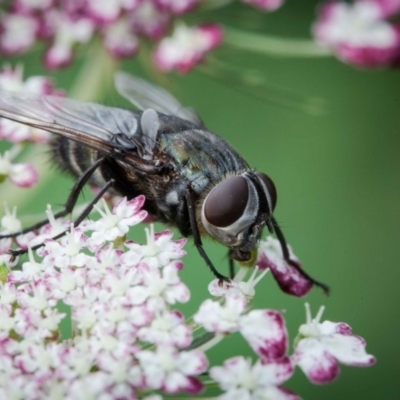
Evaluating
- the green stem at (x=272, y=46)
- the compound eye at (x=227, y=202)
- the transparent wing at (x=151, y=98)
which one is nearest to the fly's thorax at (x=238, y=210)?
the compound eye at (x=227, y=202)

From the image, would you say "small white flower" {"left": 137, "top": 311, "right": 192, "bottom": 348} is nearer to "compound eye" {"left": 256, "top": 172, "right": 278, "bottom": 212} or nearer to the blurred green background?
"compound eye" {"left": 256, "top": 172, "right": 278, "bottom": 212}

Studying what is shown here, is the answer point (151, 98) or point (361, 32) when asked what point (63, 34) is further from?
point (361, 32)

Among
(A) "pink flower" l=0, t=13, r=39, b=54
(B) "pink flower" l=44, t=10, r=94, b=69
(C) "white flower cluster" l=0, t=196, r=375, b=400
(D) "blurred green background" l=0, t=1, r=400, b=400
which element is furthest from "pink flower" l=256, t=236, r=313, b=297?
(A) "pink flower" l=0, t=13, r=39, b=54

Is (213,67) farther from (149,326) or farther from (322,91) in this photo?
(149,326)

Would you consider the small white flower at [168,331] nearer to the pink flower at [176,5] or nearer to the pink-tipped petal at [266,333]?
the pink-tipped petal at [266,333]

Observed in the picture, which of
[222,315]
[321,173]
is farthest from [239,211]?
[321,173]

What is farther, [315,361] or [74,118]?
[74,118]
